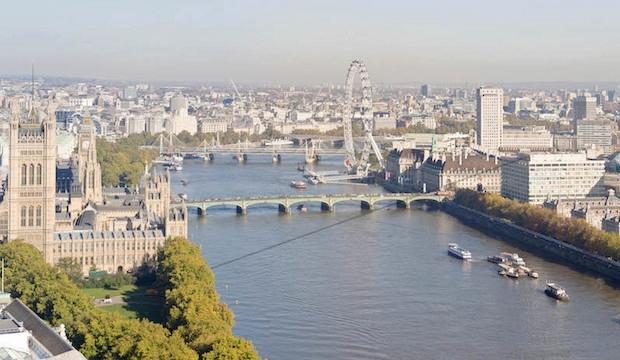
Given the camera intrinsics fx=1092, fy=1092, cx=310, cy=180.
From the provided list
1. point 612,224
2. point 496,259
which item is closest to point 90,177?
point 496,259

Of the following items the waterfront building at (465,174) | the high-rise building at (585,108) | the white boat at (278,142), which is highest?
the high-rise building at (585,108)

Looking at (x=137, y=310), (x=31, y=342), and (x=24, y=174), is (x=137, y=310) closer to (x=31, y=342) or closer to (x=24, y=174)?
(x=24, y=174)

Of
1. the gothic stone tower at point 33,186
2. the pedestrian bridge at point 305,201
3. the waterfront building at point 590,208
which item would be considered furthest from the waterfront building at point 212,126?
the gothic stone tower at point 33,186

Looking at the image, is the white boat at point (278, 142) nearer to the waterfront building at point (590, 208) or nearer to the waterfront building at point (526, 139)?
the waterfront building at point (526, 139)

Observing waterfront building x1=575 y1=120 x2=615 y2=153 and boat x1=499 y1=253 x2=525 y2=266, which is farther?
waterfront building x1=575 y1=120 x2=615 y2=153

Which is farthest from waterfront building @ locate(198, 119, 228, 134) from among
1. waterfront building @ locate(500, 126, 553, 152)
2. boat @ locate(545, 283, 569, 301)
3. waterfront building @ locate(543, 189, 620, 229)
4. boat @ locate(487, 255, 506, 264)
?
boat @ locate(545, 283, 569, 301)

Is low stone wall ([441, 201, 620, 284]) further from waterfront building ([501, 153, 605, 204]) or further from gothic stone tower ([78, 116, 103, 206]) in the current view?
gothic stone tower ([78, 116, 103, 206])
